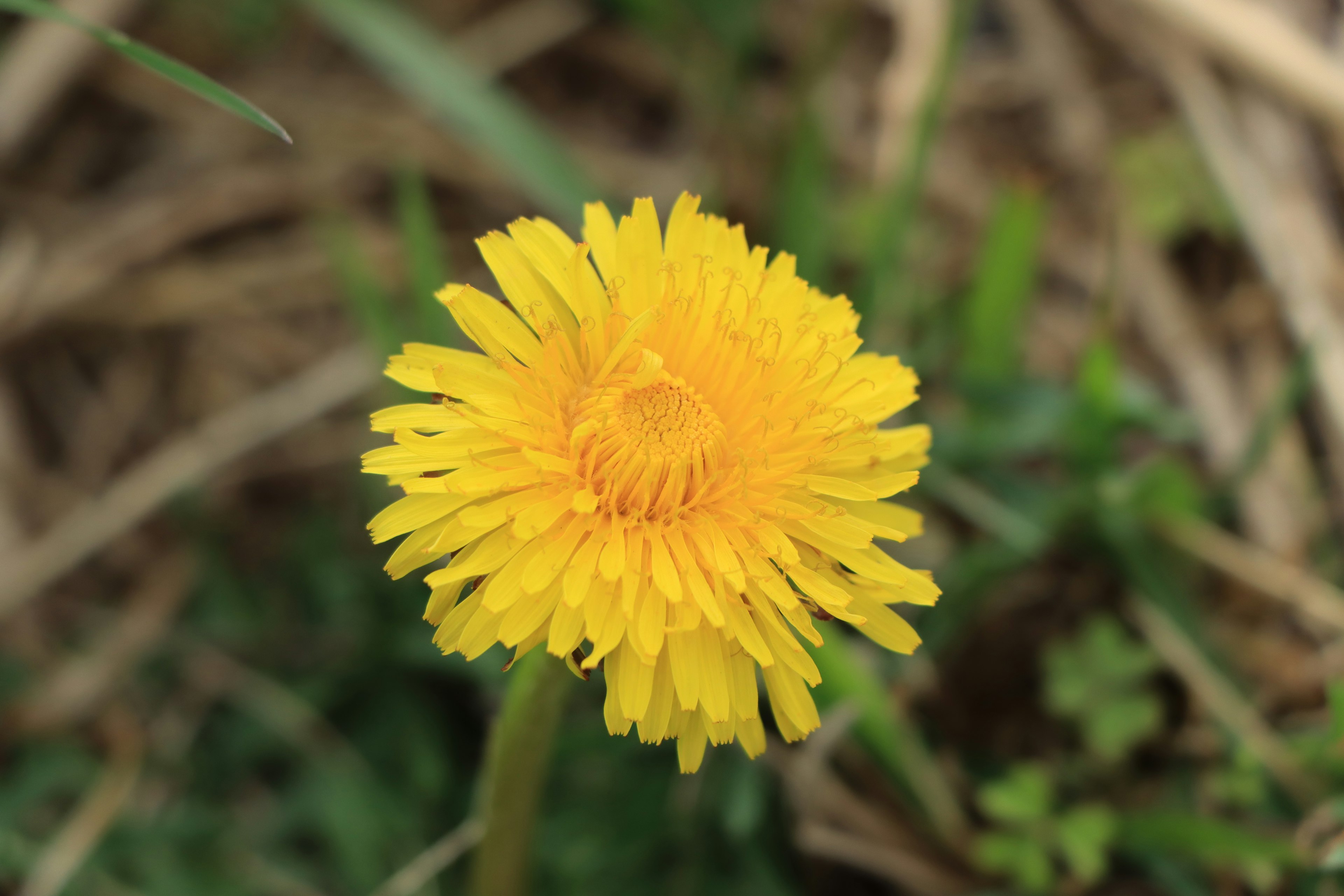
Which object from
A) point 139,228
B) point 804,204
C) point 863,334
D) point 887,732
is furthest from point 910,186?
point 139,228

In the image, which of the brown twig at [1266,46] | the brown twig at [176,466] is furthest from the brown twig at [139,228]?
the brown twig at [1266,46]

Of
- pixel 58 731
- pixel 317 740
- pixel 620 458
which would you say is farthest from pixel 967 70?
pixel 58 731

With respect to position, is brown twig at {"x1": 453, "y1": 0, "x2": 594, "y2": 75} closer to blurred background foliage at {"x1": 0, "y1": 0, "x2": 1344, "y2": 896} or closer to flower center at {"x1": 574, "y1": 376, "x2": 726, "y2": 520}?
blurred background foliage at {"x1": 0, "y1": 0, "x2": 1344, "y2": 896}

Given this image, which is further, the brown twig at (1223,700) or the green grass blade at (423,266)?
the green grass blade at (423,266)

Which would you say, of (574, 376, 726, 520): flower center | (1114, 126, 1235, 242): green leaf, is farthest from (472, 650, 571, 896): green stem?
(1114, 126, 1235, 242): green leaf

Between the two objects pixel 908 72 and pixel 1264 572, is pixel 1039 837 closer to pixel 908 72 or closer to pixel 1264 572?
pixel 1264 572

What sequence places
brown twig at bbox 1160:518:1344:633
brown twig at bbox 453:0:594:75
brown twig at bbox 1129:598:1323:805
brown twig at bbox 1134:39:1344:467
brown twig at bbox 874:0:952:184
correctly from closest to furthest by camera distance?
brown twig at bbox 1129:598:1323:805 < brown twig at bbox 1160:518:1344:633 < brown twig at bbox 1134:39:1344:467 < brown twig at bbox 874:0:952:184 < brown twig at bbox 453:0:594:75

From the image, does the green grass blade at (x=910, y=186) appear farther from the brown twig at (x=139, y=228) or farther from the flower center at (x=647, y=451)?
A: the brown twig at (x=139, y=228)
